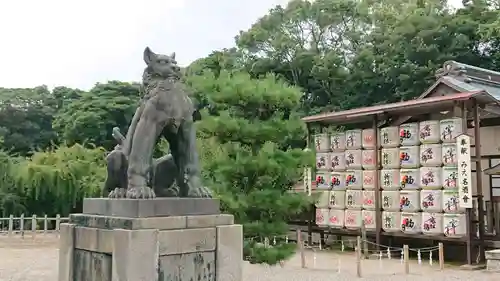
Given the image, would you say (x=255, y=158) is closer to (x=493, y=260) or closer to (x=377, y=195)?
(x=493, y=260)

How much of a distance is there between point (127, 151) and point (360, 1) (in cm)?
2987

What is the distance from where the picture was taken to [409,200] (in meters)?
16.6

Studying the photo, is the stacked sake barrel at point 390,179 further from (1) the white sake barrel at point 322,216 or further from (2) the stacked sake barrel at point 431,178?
(1) the white sake barrel at point 322,216

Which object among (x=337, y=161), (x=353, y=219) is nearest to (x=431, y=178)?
(x=353, y=219)

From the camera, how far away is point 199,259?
16.7 feet

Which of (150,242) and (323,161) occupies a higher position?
(323,161)

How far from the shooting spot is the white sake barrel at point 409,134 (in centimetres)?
1673

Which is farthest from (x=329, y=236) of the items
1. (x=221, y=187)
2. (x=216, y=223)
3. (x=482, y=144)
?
(x=216, y=223)

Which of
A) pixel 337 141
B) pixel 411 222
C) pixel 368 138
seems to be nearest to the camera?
pixel 411 222

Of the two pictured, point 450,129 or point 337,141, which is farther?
point 337,141

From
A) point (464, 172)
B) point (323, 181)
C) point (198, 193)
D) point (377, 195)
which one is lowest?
point (377, 195)

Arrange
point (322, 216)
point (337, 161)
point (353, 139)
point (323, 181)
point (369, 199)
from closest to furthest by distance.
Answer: point (369, 199) → point (353, 139) → point (337, 161) → point (322, 216) → point (323, 181)

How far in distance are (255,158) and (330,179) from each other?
10172mm

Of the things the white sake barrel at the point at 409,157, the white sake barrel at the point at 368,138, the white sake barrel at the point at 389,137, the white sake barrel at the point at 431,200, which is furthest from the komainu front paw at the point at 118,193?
the white sake barrel at the point at 368,138
